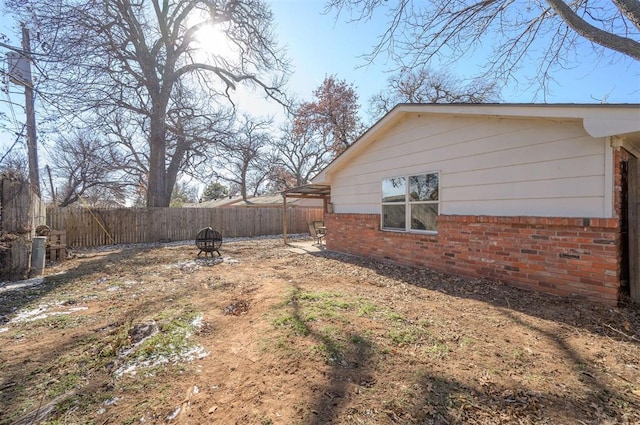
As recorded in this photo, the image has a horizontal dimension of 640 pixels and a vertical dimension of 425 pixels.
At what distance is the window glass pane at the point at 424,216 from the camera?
6332 millimetres

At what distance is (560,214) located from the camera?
14.2ft

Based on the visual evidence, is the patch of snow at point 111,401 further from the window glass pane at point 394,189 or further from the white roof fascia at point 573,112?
the window glass pane at point 394,189

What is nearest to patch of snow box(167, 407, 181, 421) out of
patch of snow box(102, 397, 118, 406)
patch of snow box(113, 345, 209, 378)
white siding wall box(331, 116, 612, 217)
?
patch of snow box(102, 397, 118, 406)

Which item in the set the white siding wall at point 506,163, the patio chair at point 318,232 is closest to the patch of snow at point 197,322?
the white siding wall at point 506,163

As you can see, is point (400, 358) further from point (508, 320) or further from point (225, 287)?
point (225, 287)

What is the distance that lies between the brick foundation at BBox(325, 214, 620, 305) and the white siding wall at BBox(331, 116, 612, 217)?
211mm

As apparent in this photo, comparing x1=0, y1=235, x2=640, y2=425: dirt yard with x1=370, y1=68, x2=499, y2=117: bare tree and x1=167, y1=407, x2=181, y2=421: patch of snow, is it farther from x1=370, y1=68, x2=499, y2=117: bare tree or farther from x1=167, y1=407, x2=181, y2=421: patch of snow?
x1=370, y1=68, x2=499, y2=117: bare tree

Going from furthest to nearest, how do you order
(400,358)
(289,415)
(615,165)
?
(615,165), (400,358), (289,415)

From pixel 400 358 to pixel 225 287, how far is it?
369 cm

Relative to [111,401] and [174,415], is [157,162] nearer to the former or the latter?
[111,401]

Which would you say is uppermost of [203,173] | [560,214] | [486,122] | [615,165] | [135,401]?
[203,173]

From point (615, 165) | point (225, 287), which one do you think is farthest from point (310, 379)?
point (615, 165)

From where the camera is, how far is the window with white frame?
6.35 m

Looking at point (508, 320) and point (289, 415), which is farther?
point (508, 320)
